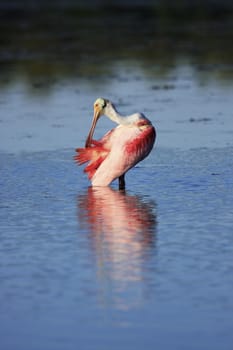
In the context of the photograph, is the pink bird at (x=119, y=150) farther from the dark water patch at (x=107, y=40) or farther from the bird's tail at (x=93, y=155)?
the dark water patch at (x=107, y=40)

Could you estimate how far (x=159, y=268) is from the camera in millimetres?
8258

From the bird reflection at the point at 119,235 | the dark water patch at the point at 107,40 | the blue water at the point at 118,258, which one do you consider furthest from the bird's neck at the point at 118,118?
the dark water patch at the point at 107,40

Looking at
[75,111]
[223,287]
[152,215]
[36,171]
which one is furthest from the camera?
[75,111]

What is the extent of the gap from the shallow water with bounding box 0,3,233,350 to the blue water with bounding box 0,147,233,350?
1 cm

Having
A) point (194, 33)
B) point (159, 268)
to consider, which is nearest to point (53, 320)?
point (159, 268)

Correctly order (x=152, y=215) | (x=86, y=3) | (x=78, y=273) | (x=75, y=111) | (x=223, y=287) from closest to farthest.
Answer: (x=223, y=287) < (x=78, y=273) < (x=152, y=215) < (x=75, y=111) < (x=86, y=3)

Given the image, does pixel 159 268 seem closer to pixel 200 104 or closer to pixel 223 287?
pixel 223 287

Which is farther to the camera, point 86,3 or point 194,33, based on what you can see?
point 86,3

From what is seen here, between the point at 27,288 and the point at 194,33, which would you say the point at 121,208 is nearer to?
the point at 27,288

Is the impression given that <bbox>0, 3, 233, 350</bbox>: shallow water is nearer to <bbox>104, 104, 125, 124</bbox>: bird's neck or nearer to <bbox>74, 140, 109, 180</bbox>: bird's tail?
<bbox>74, 140, 109, 180</bbox>: bird's tail

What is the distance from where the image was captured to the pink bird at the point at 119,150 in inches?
470

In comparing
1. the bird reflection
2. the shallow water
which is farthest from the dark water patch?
the bird reflection

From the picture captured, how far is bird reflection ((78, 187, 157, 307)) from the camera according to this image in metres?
7.98

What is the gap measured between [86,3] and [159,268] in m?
38.8
